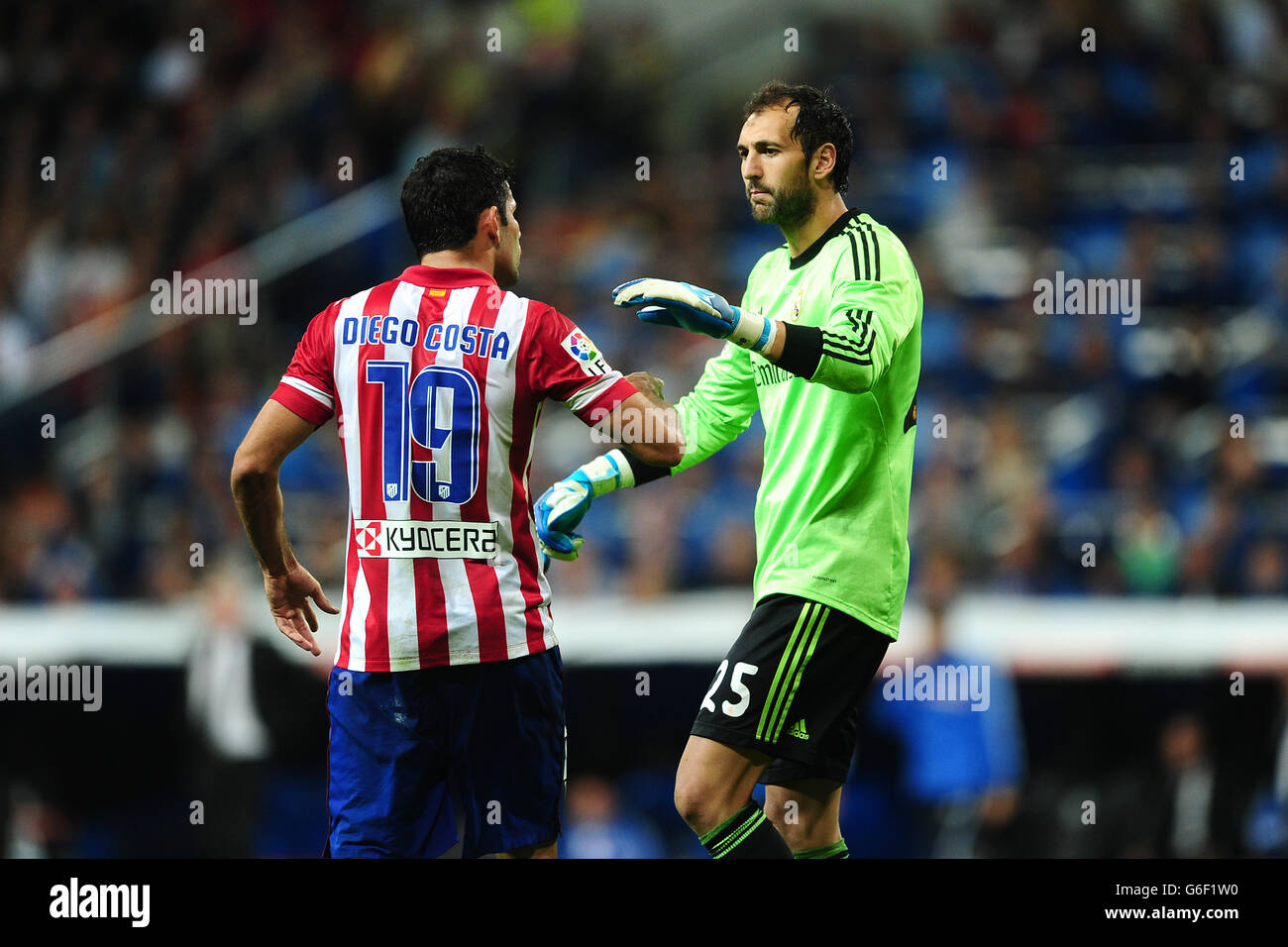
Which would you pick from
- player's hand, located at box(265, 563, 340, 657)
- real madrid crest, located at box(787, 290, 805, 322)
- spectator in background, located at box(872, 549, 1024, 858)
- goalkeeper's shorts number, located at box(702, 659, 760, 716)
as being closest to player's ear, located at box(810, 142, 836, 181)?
real madrid crest, located at box(787, 290, 805, 322)

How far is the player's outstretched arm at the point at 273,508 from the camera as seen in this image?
164 inches

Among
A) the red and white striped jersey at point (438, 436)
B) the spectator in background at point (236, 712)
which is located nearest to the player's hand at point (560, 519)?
the red and white striped jersey at point (438, 436)

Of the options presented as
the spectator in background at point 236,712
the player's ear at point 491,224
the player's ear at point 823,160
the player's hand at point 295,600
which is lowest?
the spectator in background at point 236,712

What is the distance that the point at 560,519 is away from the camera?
15.4ft

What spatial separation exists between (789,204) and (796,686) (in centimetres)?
145

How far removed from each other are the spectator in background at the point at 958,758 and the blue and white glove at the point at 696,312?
421 cm

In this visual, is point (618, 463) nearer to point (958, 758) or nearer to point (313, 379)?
point (313, 379)

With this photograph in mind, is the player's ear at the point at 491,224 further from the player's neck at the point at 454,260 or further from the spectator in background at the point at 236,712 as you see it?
the spectator in background at the point at 236,712

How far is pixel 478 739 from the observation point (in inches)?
164

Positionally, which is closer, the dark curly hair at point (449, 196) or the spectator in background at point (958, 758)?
the dark curly hair at point (449, 196)

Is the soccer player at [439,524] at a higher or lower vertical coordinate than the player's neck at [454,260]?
lower

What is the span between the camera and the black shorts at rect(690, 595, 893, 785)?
4.42m

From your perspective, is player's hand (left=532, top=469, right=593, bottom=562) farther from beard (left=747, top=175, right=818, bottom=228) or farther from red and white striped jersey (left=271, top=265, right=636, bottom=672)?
beard (left=747, top=175, right=818, bottom=228)

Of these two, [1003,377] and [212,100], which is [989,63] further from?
[212,100]
